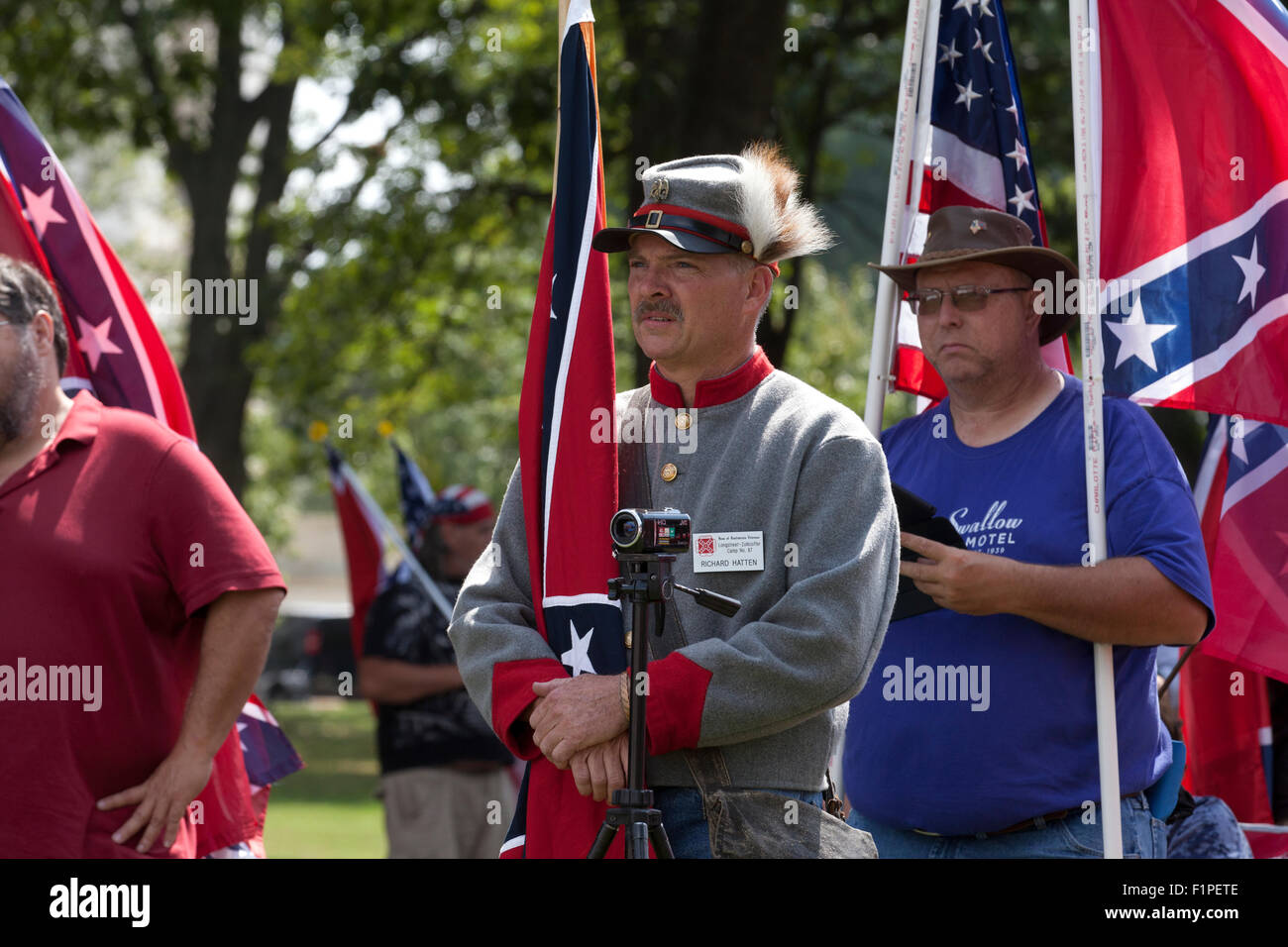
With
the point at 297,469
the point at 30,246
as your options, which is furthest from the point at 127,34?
the point at 30,246

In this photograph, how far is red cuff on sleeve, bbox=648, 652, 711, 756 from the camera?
3.09 m

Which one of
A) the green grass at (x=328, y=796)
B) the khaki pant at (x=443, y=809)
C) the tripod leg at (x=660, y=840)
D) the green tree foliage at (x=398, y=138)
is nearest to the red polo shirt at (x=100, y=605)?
the tripod leg at (x=660, y=840)

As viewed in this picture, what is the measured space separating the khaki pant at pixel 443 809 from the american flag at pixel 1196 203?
15.2 ft

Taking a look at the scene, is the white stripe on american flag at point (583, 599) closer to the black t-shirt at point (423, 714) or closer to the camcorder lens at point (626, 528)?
the camcorder lens at point (626, 528)

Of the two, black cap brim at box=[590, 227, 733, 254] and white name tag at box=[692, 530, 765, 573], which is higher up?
black cap brim at box=[590, 227, 733, 254]

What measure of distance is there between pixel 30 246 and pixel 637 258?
7.11 feet

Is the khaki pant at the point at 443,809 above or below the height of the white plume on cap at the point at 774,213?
below

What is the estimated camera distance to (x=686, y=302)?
3486 mm

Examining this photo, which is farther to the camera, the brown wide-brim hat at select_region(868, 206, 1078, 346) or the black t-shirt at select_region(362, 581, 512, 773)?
the black t-shirt at select_region(362, 581, 512, 773)

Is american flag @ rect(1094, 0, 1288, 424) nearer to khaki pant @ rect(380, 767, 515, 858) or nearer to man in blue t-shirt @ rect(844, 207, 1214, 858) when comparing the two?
man in blue t-shirt @ rect(844, 207, 1214, 858)

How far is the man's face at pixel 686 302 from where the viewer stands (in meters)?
3.49

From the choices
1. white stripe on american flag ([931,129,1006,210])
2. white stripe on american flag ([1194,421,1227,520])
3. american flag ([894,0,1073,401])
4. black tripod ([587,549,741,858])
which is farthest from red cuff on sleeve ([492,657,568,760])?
white stripe on american flag ([1194,421,1227,520])

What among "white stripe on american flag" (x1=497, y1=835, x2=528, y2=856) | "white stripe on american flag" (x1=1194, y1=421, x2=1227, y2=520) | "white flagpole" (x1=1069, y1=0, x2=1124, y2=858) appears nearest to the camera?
"white stripe on american flag" (x1=497, y1=835, x2=528, y2=856)

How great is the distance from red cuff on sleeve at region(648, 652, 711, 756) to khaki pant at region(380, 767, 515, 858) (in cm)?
515
